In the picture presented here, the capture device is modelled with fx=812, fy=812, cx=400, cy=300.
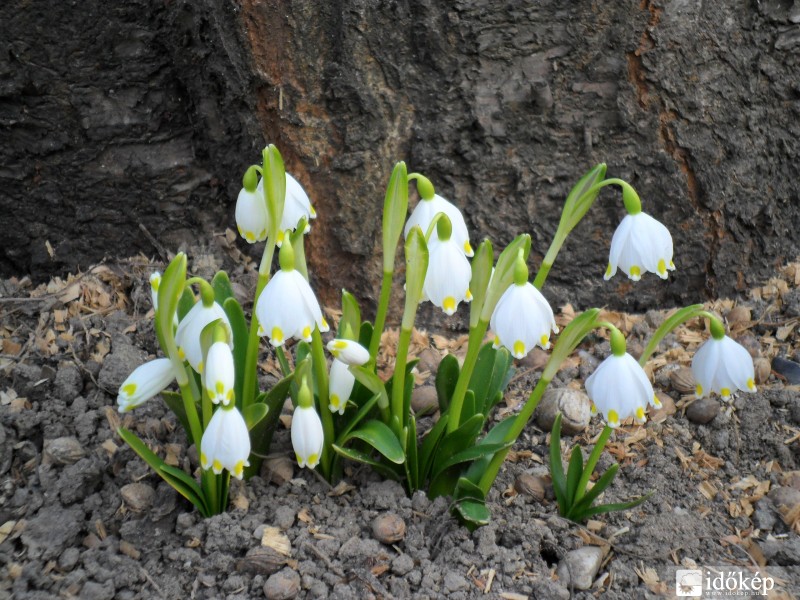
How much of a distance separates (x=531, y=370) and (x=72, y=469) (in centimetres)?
139

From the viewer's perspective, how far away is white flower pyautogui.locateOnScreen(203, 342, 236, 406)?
1.57 m

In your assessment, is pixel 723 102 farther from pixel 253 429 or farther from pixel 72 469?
pixel 72 469

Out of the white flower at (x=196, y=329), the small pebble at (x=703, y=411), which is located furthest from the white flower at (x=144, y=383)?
the small pebble at (x=703, y=411)

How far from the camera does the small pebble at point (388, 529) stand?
1896 millimetres

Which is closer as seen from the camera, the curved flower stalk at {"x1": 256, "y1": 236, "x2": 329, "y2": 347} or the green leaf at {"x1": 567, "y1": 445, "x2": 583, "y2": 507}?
the curved flower stalk at {"x1": 256, "y1": 236, "x2": 329, "y2": 347}

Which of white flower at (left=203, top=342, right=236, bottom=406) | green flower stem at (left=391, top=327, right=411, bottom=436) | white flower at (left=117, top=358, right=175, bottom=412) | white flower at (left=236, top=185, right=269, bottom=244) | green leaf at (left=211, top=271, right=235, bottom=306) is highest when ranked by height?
white flower at (left=236, top=185, right=269, bottom=244)

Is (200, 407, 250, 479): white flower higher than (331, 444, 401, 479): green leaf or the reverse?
higher

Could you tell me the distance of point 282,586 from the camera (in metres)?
1.76

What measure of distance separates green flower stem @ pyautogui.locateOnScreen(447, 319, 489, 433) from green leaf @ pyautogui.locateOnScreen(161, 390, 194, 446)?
648 mm

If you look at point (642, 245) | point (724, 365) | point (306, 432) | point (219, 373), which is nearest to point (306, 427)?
point (306, 432)

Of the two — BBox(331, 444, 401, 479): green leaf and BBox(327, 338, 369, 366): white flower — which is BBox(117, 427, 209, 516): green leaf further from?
BBox(327, 338, 369, 366): white flower

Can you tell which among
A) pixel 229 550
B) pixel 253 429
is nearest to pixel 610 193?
pixel 253 429

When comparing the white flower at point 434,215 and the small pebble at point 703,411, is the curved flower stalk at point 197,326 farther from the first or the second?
the small pebble at point 703,411

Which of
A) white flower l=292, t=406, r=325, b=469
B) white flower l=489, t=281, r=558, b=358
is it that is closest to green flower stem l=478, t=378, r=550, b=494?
white flower l=489, t=281, r=558, b=358
